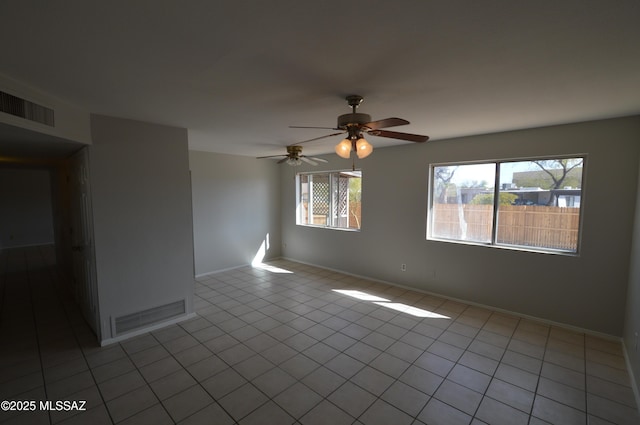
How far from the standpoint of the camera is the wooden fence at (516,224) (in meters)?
3.28

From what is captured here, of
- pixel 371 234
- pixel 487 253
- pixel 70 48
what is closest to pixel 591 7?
pixel 70 48

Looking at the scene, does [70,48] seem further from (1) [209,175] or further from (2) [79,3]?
(1) [209,175]

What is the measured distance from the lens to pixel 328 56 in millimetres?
1591

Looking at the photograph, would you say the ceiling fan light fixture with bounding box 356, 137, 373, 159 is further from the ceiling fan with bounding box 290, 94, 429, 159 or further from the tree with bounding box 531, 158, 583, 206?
the tree with bounding box 531, 158, 583, 206

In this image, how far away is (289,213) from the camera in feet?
21.0

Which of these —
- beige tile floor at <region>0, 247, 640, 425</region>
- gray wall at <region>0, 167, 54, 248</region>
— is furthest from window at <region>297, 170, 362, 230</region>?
gray wall at <region>0, 167, 54, 248</region>

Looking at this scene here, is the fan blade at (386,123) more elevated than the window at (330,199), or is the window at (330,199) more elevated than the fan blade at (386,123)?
the fan blade at (386,123)

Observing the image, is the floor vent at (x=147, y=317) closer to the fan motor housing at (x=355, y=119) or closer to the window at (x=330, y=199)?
the fan motor housing at (x=355, y=119)

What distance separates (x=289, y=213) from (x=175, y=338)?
3.73 m

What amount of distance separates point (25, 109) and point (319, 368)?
321 centimetres

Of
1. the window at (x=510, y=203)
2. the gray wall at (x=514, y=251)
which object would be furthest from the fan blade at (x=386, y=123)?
the window at (x=510, y=203)

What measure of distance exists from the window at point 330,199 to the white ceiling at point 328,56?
276 centimetres

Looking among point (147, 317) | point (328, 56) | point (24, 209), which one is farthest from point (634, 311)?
point (24, 209)

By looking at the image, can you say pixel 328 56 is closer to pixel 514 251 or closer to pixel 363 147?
pixel 363 147
